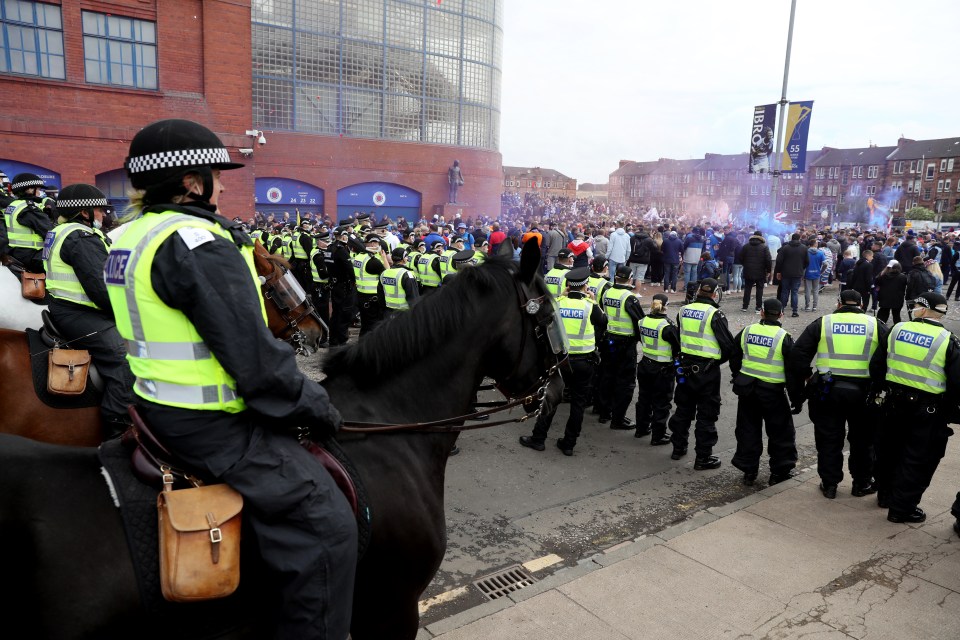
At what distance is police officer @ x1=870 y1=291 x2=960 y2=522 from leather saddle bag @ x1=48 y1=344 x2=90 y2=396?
6793mm

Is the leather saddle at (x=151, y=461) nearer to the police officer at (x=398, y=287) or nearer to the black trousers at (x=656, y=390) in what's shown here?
the black trousers at (x=656, y=390)

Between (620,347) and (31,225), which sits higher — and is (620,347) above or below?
below

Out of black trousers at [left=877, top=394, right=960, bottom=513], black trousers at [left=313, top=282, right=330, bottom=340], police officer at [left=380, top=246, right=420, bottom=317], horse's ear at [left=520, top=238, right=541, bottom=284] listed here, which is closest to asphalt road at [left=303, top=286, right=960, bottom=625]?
black trousers at [left=877, top=394, right=960, bottom=513]

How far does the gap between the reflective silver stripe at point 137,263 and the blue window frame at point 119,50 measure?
24.0 m

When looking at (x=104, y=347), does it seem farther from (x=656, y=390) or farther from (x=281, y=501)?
(x=656, y=390)

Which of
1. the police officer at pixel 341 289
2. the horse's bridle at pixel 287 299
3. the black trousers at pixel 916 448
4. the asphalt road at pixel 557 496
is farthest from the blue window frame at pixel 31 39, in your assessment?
the black trousers at pixel 916 448

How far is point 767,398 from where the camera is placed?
21.6 feet

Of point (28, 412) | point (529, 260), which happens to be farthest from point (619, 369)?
point (28, 412)

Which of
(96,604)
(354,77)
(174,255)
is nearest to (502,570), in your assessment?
(96,604)

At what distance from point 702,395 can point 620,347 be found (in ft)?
4.85

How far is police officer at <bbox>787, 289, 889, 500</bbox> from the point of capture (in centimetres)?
623

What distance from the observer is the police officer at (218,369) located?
6.81 ft

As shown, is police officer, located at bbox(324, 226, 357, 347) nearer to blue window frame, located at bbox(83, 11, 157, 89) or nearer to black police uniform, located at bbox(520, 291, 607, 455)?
black police uniform, located at bbox(520, 291, 607, 455)

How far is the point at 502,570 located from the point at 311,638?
2840mm
